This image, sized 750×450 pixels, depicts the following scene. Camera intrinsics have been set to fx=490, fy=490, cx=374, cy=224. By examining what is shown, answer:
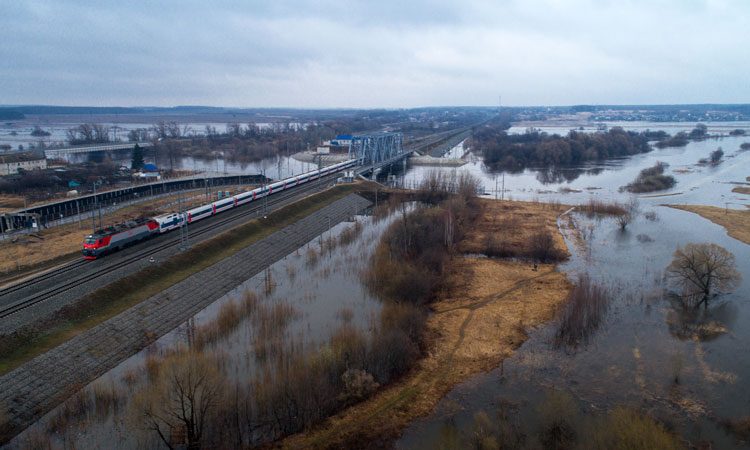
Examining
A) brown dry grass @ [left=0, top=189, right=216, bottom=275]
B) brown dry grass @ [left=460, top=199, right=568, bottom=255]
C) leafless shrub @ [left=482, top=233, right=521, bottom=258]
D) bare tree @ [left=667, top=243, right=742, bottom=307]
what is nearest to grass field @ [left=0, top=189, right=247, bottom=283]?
brown dry grass @ [left=0, top=189, right=216, bottom=275]

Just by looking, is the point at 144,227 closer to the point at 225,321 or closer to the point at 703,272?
the point at 225,321

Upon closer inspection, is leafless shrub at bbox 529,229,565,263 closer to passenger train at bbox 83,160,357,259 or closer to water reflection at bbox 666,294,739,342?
water reflection at bbox 666,294,739,342

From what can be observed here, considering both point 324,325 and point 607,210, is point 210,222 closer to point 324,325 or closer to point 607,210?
point 324,325

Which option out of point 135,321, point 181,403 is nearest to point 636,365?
point 181,403

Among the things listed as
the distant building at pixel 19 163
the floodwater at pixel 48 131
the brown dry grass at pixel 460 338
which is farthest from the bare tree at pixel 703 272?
the floodwater at pixel 48 131

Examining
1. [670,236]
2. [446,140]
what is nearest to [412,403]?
[670,236]

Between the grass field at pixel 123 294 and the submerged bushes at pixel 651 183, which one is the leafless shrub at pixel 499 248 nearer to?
the grass field at pixel 123 294
